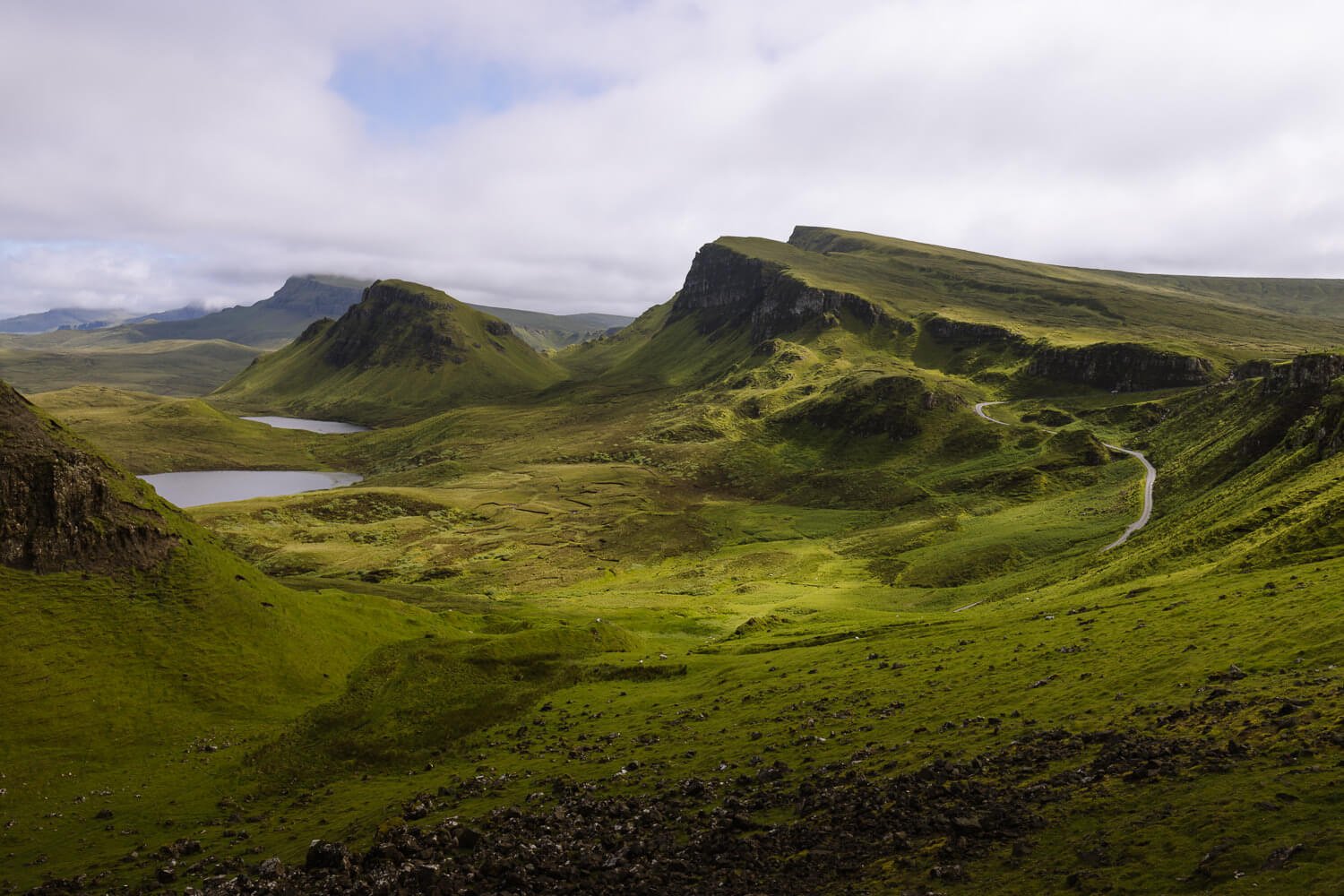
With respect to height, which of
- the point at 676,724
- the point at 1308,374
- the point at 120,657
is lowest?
the point at 120,657

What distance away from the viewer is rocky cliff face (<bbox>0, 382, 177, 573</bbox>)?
54.1 meters

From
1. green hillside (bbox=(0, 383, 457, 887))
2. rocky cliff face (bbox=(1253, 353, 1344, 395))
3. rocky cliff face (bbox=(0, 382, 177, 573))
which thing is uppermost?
rocky cliff face (bbox=(1253, 353, 1344, 395))

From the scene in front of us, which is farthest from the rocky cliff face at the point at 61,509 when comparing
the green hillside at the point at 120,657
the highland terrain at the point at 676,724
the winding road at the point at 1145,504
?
the winding road at the point at 1145,504

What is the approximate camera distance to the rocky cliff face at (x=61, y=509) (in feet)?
177

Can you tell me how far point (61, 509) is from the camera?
55969mm

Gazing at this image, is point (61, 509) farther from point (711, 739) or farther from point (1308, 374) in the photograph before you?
point (1308, 374)

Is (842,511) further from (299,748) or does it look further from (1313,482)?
Result: (299,748)

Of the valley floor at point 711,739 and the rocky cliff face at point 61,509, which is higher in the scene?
the rocky cliff face at point 61,509

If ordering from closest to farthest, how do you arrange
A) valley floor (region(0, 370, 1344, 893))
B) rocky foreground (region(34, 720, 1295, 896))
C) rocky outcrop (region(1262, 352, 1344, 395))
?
valley floor (region(0, 370, 1344, 893)) → rocky foreground (region(34, 720, 1295, 896)) → rocky outcrop (region(1262, 352, 1344, 395))

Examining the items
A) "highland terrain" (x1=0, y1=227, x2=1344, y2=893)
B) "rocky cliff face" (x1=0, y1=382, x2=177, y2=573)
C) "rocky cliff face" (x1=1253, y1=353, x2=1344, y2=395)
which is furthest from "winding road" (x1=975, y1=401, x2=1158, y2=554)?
"rocky cliff face" (x1=0, y1=382, x2=177, y2=573)

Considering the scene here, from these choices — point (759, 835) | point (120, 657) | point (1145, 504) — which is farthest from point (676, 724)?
point (1145, 504)

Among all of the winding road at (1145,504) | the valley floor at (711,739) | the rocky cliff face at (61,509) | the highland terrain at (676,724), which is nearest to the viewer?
the valley floor at (711,739)

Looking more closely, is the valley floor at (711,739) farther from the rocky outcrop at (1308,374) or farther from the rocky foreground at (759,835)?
the rocky outcrop at (1308,374)

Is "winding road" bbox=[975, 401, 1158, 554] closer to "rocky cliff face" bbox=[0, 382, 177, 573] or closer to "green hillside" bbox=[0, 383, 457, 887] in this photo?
"green hillside" bbox=[0, 383, 457, 887]
